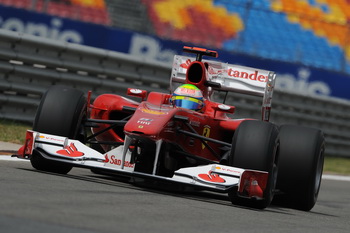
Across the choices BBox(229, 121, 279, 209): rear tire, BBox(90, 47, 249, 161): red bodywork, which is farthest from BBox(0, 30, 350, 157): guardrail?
BBox(229, 121, 279, 209): rear tire

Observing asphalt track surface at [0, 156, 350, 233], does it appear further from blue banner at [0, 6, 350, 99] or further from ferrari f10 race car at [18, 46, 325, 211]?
blue banner at [0, 6, 350, 99]

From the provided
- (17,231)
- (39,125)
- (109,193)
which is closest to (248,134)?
(109,193)

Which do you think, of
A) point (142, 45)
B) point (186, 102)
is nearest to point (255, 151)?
point (186, 102)

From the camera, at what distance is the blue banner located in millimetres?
14836

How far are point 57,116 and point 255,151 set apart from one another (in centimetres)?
211

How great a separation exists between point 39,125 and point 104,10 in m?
11.5

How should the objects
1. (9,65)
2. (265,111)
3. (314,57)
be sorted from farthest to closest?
(314,57) < (9,65) < (265,111)

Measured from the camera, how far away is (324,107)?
746 inches

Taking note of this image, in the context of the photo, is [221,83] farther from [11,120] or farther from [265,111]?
[11,120]

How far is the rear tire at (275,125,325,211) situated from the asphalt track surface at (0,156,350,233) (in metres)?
0.19

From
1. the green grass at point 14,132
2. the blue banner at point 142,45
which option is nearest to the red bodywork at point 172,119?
the green grass at point 14,132

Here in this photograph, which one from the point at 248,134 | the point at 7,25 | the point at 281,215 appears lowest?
the point at 281,215

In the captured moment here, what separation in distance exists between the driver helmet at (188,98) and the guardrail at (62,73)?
470 centimetres

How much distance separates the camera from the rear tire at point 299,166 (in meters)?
9.12
